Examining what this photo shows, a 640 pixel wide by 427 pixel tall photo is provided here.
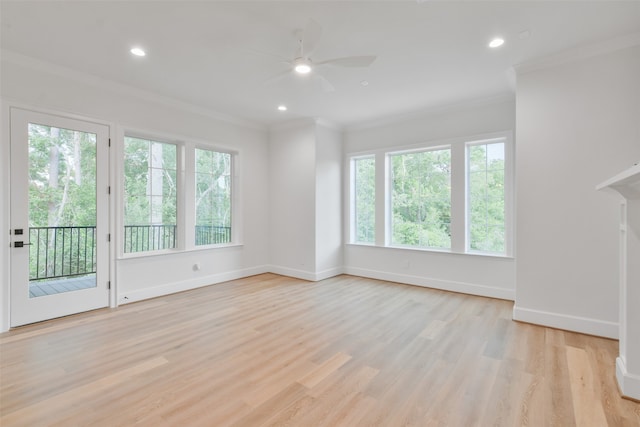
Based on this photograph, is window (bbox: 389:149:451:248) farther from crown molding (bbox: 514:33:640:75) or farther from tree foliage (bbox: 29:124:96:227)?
tree foliage (bbox: 29:124:96:227)

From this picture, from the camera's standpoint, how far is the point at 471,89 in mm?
4094

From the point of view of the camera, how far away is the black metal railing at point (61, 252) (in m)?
3.37

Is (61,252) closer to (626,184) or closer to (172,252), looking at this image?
(172,252)

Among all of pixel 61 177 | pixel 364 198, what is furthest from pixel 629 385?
pixel 61 177

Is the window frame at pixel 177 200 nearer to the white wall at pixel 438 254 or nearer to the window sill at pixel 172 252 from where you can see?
the window sill at pixel 172 252

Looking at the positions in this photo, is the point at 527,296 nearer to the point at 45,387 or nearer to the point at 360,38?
the point at 360,38

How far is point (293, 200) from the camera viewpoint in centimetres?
572

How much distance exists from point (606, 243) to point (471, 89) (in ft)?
7.91

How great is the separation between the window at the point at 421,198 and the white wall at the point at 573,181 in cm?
151

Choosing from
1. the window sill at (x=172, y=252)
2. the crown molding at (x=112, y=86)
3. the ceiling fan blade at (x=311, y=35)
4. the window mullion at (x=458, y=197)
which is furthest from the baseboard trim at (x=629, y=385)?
the crown molding at (x=112, y=86)

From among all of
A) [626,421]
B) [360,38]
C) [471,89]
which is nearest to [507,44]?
[471,89]

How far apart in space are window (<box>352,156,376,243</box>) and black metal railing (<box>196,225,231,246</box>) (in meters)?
2.49

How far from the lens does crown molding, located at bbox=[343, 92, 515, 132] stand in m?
4.30

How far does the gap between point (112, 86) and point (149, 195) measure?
152 centimetres
